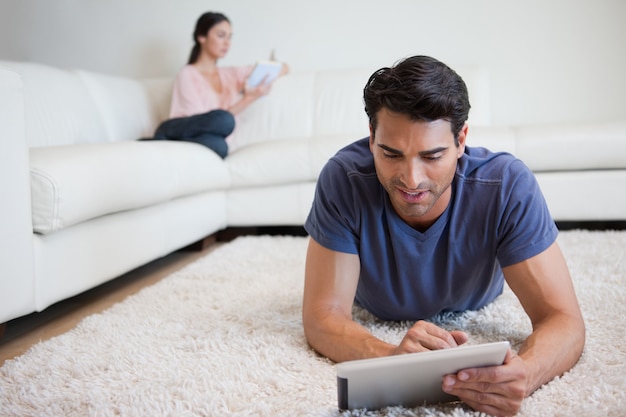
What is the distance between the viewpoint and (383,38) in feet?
12.2

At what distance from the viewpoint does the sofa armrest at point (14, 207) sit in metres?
1.30

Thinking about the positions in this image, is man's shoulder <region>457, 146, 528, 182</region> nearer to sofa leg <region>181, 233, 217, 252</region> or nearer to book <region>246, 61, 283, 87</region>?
sofa leg <region>181, 233, 217, 252</region>

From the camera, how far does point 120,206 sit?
72.0 inches

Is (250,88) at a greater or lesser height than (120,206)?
greater

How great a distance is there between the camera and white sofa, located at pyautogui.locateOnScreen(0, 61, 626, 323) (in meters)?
1.42

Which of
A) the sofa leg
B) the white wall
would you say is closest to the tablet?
the sofa leg

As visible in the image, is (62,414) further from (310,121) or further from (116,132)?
(310,121)

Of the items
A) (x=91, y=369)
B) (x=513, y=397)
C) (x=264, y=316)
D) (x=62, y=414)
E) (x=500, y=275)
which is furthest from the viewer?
(x=264, y=316)

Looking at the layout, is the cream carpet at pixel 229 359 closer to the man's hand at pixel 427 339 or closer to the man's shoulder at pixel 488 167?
the man's hand at pixel 427 339

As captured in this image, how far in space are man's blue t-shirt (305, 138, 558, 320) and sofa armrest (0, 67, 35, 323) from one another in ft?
2.24

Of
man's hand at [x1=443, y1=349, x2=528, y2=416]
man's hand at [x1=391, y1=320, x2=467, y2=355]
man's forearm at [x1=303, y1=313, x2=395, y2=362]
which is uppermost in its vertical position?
man's hand at [x1=391, y1=320, x2=467, y2=355]

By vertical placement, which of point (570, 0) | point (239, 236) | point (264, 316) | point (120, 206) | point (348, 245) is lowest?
point (239, 236)

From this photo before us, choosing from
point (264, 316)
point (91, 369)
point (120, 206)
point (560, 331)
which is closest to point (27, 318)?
point (120, 206)

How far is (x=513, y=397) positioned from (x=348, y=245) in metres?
0.45
